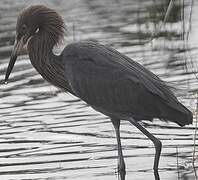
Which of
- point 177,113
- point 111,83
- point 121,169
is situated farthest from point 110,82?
point 121,169

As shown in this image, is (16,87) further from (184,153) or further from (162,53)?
(184,153)

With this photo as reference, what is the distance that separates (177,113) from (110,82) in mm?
707

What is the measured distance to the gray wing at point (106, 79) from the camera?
8406 millimetres

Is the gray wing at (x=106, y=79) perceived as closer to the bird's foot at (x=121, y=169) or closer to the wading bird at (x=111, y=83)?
the wading bird at (x=111, y=83)

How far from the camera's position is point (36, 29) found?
348 inches

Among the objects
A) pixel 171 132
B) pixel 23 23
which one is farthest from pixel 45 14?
pixel 171 132

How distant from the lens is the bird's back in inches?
329

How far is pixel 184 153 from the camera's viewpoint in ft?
28.8

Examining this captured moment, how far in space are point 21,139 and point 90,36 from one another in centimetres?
509

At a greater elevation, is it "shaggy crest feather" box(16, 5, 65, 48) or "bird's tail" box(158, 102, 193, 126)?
"shaggy crest feather" box(16, 5, 65, 48)

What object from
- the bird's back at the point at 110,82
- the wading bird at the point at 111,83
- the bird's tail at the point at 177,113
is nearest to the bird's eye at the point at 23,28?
the wading bird at the point at 111,83

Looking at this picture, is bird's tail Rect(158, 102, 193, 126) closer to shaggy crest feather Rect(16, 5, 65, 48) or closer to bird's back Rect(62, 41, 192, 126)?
bird's back Rect(62, 41, 192, 126)

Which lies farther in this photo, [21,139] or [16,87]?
[16,87]

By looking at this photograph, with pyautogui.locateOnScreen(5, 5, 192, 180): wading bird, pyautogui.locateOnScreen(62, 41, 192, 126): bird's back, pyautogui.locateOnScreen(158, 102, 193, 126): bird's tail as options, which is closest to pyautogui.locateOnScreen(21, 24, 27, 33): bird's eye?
pyautogui.locateOnScreen(5, 5, 192, 180): wading bird
